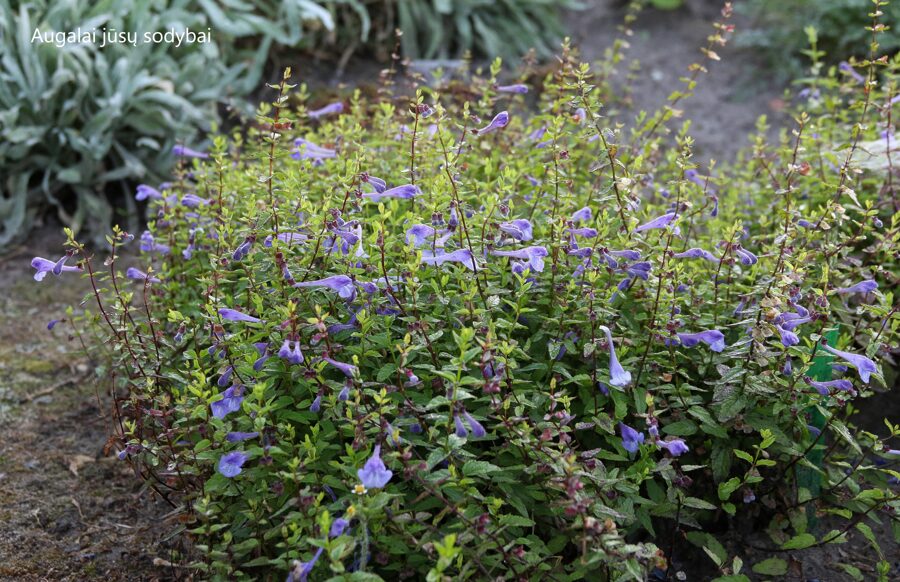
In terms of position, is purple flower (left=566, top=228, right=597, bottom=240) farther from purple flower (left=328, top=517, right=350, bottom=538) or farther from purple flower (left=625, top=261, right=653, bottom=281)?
purple flower (left=328, top=517, right=350, bottom=538)

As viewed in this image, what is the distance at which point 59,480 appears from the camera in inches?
130

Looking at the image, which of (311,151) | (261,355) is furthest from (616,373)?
(311,151)

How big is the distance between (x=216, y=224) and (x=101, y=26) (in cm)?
337

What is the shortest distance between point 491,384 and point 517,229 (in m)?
0.49

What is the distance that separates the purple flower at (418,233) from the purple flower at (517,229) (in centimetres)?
20

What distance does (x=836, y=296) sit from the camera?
2980 millimetres

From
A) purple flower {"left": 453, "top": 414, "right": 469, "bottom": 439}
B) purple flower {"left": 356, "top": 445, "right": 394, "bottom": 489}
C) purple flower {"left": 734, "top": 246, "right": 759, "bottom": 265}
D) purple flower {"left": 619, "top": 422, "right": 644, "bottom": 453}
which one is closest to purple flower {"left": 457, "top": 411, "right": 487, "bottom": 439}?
purple flower {"left": 453, "top": 414, "right": 469, "bottom": 439}

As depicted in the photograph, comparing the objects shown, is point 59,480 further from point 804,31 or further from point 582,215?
point 804,31

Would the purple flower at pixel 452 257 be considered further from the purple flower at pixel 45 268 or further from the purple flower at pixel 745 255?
the purple flower at pixel 45 268

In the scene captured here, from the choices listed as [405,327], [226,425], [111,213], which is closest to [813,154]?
[405,327]

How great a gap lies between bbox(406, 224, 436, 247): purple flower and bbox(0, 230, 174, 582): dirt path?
4.17 ft

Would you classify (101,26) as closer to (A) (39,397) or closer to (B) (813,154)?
(A) (39,397)

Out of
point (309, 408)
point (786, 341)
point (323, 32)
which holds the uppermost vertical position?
point (786, 341)

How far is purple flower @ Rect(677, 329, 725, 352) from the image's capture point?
2.43m
